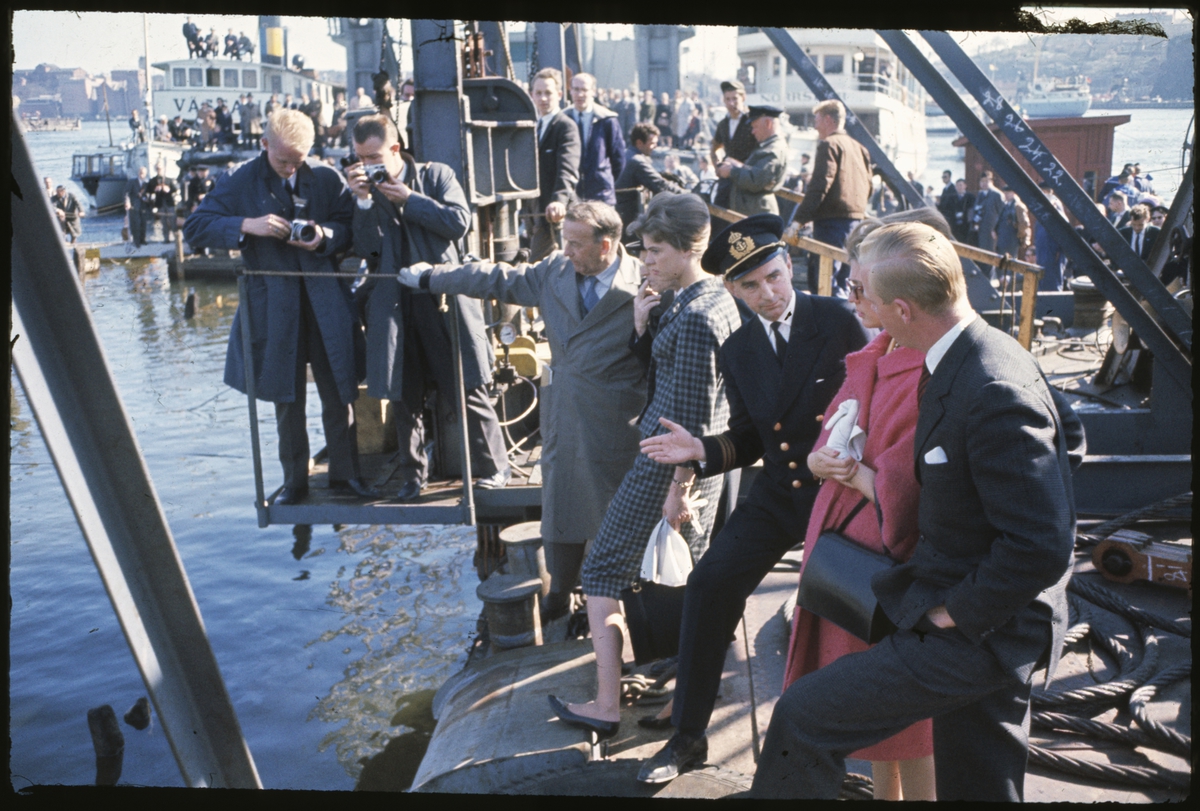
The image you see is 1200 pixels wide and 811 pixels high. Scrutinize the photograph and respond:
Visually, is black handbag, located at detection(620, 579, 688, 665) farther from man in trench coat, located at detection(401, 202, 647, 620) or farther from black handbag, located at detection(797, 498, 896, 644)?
black handbag, located at detection(797, 498, 896, 644)

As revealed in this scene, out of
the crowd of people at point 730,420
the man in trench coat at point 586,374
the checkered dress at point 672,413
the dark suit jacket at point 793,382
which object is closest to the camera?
the crowd of people at point 730,420

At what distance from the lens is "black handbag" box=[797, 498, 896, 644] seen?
2.82m

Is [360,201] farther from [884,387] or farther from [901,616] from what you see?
[901,616]

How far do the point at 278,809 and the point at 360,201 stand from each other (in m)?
4.33

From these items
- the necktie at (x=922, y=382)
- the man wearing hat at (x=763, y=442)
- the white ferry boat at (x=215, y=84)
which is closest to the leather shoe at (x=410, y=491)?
the man wearing hat at (x=763, y=442)

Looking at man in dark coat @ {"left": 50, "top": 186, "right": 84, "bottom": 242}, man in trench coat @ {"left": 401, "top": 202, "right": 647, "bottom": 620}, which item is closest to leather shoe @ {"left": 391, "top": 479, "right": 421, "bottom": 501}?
man in trench coat @ {"left": 401, "top": 202, "right": 647, "bottom": 620}

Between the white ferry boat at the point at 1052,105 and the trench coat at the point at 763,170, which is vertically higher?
the white ferry boat at the point at 1052,105

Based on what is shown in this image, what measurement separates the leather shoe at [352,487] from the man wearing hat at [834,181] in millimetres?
3953

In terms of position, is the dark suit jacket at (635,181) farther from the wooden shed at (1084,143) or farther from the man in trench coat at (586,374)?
the wooden shed at (1084,143)

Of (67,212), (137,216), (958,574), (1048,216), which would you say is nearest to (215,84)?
(137,216)

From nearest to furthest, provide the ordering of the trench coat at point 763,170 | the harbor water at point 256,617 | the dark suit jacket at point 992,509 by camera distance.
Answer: the dark suit jacket at point 992,509, the harbor water at point 256,617, the trench coat at point 763,170

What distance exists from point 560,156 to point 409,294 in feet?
Result: 8.88

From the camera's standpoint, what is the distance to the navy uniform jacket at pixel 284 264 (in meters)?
6.01

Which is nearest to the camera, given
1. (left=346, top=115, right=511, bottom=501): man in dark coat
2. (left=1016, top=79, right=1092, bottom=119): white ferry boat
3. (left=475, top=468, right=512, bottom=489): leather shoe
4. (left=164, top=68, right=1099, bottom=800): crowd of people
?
(left=164, top=68, right=1099, bottom=800): crowd of people
